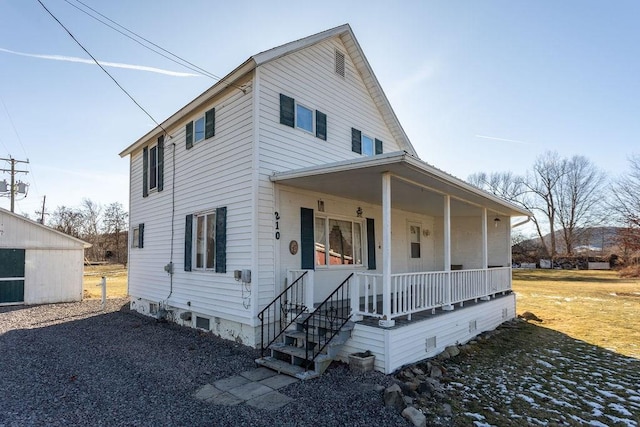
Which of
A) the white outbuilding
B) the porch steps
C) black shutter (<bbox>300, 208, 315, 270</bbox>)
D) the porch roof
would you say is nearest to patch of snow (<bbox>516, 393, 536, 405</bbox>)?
the porch steps

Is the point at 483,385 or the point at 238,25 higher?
the point at 238,25

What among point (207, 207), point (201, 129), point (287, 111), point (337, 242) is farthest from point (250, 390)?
point (201, 129)

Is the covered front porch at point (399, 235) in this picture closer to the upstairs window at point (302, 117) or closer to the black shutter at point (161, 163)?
the upstairs window at point (302, 117)

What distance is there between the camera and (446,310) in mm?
7559

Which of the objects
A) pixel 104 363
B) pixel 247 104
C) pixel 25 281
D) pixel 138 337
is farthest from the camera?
pixel 25 281

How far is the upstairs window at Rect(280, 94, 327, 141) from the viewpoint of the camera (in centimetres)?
801

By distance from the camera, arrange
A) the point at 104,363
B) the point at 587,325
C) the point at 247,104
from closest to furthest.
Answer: the point at 104,363 → the point at 247,104 → the point at 587,325

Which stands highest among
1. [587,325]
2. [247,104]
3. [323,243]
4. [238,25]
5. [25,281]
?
[238,25]

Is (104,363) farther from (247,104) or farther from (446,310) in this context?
(446,310)

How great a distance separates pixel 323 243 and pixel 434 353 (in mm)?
3298

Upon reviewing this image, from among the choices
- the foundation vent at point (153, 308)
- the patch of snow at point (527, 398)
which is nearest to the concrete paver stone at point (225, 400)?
the patch of snow at point (527, 398)

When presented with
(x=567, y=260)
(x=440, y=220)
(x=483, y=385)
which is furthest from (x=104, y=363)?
(x=567, y=260)

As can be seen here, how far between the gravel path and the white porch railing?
47.6 inches

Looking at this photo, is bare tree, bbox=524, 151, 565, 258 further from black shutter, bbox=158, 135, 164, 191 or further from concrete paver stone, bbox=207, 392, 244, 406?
concrete paver stone, bbox=207, 392, 244, 406
